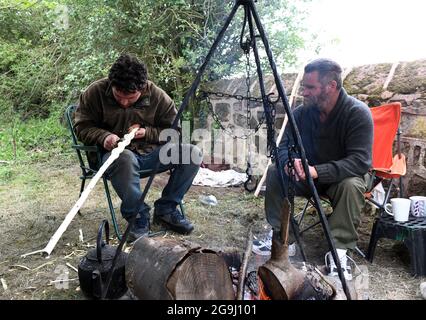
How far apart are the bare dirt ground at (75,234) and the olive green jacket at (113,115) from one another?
2.46 ft

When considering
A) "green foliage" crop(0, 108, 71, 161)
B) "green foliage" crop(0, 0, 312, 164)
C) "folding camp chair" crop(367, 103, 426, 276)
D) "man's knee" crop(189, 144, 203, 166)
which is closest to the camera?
"folding camp chair" crop(367, 103, 426, 276)

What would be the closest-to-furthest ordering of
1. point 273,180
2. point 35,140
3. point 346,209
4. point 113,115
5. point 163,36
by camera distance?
point 346,209
point 273,180
point 113,115
point 163,36
point 35,140

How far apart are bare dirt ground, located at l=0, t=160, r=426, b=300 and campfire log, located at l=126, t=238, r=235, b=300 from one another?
1.63 ft

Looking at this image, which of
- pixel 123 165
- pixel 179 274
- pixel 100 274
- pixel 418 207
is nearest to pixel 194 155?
pixel 123 165

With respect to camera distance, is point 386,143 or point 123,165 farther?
point 386,143

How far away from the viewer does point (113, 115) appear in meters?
2.81

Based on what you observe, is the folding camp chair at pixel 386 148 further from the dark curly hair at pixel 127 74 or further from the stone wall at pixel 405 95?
the dark curly hair at pixel 127 74

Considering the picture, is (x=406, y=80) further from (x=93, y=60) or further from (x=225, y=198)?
(x=93, y=60)

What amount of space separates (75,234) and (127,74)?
1.29 metres

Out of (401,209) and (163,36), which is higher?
(163,36)

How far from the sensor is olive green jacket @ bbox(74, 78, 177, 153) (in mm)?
2795

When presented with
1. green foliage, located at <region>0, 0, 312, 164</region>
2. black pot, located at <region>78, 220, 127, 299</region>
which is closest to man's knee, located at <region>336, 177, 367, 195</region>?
black pot, located at <region>78, 220, 127, 299</region>

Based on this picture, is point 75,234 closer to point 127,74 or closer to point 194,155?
point 194,155

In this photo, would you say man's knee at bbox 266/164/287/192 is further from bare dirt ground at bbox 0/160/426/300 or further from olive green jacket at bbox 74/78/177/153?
olive green jacket at bbox 74/78/177/153
